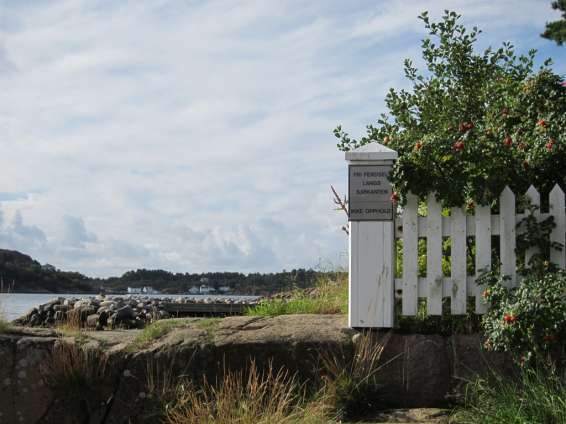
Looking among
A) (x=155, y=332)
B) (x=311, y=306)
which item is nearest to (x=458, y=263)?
(x=311, y=306)

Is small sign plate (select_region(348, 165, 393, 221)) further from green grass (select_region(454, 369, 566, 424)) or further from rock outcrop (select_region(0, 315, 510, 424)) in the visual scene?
green grass (select_region(454, 369, 566, 424))

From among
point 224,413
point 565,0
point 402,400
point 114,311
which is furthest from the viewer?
point 565,0

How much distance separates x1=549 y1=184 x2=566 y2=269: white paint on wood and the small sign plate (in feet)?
4.63

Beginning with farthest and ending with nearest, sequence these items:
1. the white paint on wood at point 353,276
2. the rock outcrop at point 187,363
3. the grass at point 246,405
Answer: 1. the white paint on wood at point 353,276
2. the rock outcrop at point 187,363
3. the grass at point 246,405

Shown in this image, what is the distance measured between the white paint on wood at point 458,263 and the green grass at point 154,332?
2.57 m

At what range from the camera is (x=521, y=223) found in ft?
23.0

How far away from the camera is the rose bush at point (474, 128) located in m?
7.04

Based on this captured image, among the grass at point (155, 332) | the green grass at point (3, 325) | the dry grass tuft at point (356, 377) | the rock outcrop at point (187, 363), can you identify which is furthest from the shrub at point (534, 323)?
the green grass at point (3, 325)

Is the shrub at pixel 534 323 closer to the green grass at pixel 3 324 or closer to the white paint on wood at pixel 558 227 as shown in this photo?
the white paint on wood at pixel 558 227

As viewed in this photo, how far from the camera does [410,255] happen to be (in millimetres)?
7051

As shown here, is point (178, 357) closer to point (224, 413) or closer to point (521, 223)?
point (224, 413)

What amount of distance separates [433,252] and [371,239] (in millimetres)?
559

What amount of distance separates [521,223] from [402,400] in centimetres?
188

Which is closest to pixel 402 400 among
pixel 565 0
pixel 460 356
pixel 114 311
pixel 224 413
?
pixel 460 356
